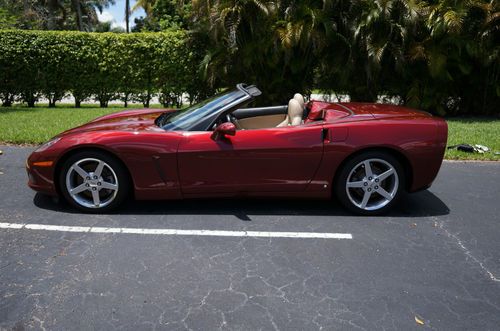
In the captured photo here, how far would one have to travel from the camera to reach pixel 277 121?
5352 millimetres

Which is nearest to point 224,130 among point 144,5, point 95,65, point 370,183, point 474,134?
point 370,183

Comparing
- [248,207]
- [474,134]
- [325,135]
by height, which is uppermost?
[325,135]

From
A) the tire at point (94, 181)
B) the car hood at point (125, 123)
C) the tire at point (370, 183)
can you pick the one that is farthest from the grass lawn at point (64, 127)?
the tire at point (94, 181)

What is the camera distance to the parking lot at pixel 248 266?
278 cm

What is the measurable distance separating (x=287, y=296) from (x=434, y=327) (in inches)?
35.5

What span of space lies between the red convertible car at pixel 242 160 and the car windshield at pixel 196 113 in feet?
0.07

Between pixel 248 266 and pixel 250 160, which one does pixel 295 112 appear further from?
pixel 248 266

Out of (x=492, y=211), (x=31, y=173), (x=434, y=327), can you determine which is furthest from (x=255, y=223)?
(x=492, y=211)

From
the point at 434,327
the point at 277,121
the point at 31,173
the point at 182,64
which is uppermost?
the point at 182,64

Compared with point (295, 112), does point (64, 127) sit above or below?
below

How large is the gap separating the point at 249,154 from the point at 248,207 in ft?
2.22

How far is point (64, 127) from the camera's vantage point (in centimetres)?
915

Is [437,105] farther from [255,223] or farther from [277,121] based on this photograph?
[255,223]

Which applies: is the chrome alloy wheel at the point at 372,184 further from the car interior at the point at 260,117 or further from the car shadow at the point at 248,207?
the car interior at the point at 260,117
